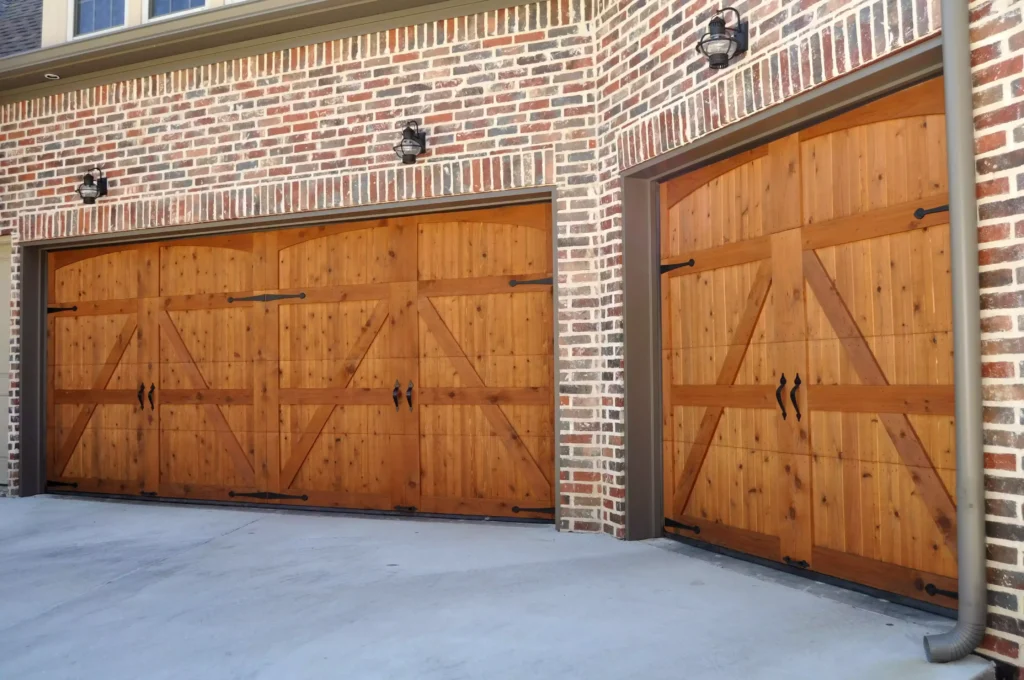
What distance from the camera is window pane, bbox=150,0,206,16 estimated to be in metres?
8.02

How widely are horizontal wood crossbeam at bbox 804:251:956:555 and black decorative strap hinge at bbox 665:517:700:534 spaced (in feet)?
5.67

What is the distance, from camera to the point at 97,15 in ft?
27.6

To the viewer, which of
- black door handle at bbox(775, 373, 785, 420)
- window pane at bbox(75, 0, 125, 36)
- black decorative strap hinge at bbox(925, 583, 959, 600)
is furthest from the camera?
window pane at bbox(75, 0, 125, 36)

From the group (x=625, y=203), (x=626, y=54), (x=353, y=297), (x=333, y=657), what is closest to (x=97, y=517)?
(x=353, y=297)

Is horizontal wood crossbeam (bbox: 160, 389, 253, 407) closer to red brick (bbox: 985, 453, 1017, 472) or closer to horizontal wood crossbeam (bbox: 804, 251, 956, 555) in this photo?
horizontal wood crossbeam (bbox: 804, 251, 956, 555)

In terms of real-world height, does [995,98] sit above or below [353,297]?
above

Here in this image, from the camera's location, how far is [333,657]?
355 cm

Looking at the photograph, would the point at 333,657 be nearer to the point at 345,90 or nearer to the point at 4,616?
the point at 4,616

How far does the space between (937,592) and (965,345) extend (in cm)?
133

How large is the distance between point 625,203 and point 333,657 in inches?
143

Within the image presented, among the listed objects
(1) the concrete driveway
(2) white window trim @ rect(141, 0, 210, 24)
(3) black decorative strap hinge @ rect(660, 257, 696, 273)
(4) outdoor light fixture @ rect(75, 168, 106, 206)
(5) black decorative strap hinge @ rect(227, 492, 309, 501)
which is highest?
(2) white window trim @ rect(141, 0, 210, 24)

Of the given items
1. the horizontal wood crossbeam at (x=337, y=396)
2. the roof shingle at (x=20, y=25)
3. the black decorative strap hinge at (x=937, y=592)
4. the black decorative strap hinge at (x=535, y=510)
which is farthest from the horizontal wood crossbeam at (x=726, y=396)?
the roof shingle at (x=20, y=25)

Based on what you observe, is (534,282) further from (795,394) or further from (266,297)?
(266,297)

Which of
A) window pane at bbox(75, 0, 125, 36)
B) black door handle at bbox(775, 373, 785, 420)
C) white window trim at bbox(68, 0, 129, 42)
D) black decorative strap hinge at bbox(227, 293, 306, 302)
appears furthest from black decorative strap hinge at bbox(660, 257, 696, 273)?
window pane at bbox(75, 0, 125, 36)
